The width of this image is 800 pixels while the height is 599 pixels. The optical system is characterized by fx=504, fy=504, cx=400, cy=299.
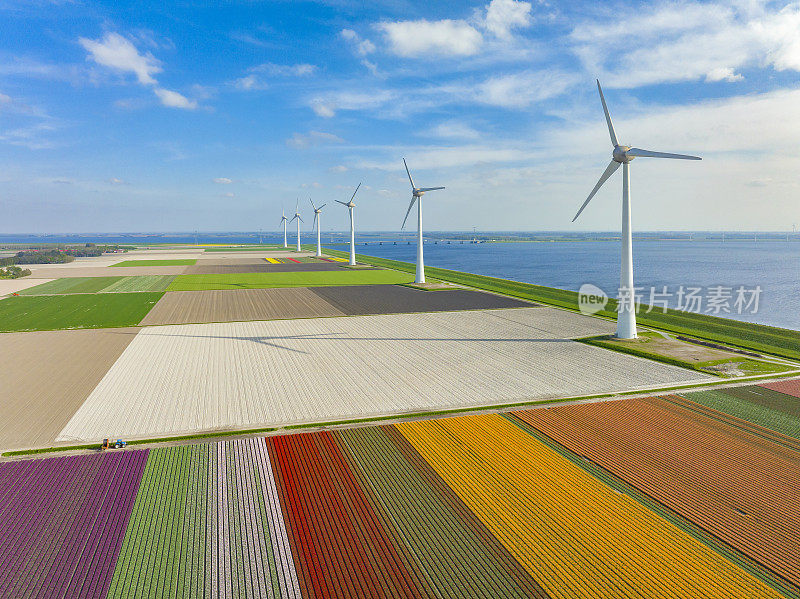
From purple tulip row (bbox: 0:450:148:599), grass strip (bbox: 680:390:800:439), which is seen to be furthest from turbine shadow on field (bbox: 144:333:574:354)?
purple tulip row (bbox: 0:450:148:599)

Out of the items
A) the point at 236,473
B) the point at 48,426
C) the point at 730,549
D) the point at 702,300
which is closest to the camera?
the point at 730,549

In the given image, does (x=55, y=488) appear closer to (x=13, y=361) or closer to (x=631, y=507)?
(x=631, y=507)

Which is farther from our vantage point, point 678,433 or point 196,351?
point 196,351

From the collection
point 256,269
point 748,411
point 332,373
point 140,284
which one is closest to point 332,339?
point 332,373

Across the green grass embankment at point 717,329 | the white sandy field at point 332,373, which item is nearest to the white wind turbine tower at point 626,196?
the white sandy field at point 332,373

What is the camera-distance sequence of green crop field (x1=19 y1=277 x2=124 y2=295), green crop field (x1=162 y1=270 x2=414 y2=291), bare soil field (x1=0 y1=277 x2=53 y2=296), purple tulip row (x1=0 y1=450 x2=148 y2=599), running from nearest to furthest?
purple tulip row (x1=0 y1=450 x2=148 y2=599) → green crop field (x1=19 y1=277 x2=124 y2=295) → bare soil field (x1=0 y1=277 x2=53 y2=296) → green crop field (x1=162 y1=270 x2=414 y2=291)

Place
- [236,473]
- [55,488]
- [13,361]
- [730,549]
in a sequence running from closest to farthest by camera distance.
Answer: [730,549]
[55,488]
[236,473]
[13,361]

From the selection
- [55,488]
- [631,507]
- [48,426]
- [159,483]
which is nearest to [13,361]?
[48,426]

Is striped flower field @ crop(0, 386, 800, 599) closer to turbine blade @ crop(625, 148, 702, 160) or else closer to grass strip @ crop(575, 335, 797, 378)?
grass strip @ crop(575, 335, 797, 378)
